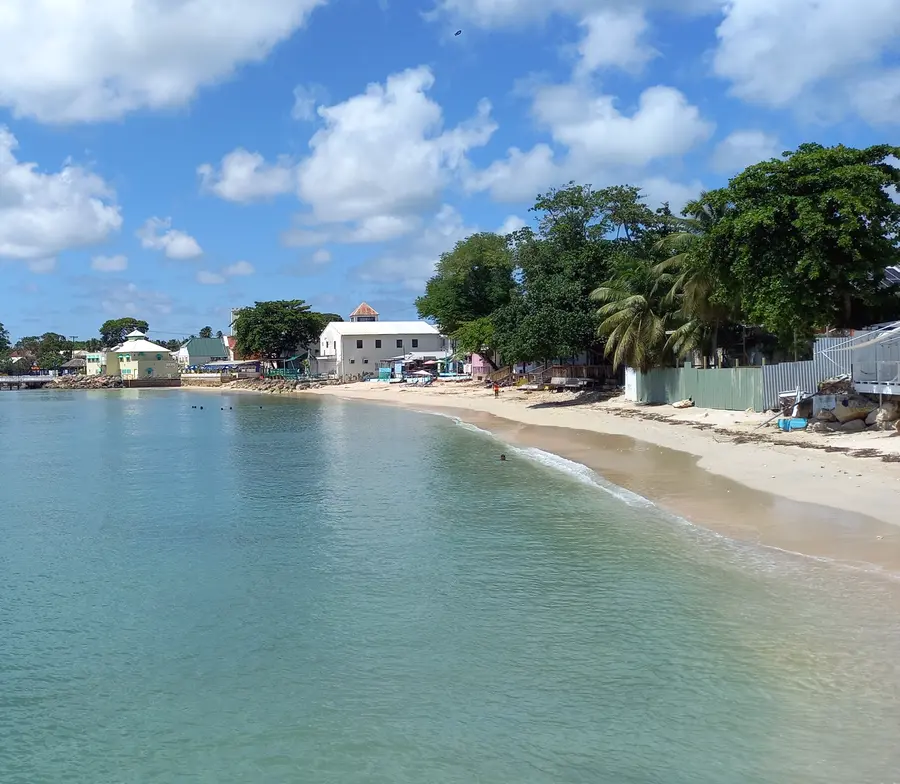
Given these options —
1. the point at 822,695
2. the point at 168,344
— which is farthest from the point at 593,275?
the point at 168,344

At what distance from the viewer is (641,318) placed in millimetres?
40656

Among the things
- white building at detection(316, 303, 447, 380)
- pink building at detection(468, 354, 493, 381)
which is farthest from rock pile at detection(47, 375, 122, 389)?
pink building at detection(468, 354, 493, 381)

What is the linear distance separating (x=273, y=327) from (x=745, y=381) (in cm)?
7757

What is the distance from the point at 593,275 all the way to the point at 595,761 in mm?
40956

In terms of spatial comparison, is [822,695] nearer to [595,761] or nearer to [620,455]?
[595,761]

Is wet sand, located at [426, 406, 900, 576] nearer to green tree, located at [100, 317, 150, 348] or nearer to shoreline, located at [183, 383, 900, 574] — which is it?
shoreline, located at [183, 383, 900, 574]

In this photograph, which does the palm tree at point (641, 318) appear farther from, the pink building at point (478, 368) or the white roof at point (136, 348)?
the white roof at point (136, 348)

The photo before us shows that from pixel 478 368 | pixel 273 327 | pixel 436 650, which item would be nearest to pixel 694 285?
pixel 436 650

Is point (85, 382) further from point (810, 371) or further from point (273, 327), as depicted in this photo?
point (810, 371)

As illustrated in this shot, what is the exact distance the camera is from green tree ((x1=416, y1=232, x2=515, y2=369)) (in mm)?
63406

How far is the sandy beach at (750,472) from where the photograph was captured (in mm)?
15547

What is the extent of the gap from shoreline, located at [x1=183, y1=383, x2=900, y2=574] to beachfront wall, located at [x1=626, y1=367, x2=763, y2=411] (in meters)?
0.91

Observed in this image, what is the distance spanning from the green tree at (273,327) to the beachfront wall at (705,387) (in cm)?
6621

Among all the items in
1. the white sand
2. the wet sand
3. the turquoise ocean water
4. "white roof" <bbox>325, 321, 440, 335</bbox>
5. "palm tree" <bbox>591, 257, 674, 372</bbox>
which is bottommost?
the turquoise ocean water
